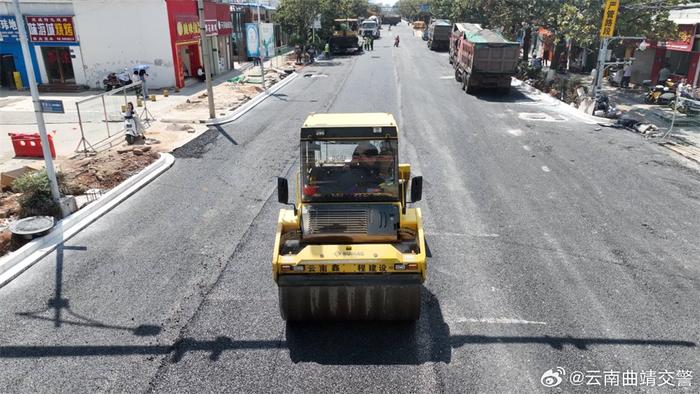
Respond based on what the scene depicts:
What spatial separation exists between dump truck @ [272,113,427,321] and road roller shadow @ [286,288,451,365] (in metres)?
0.26

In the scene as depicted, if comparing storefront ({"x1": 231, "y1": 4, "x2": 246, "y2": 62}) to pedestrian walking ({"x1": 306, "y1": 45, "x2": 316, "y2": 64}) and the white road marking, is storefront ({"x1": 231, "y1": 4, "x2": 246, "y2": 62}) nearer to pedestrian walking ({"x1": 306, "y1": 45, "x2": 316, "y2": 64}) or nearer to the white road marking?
pedestrian walking ({"x1": 306, "y1": 45, "x2": 316, "y2": 64})

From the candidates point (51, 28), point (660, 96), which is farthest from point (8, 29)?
point (660, 96)

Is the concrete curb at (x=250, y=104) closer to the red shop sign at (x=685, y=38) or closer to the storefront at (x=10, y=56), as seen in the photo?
the storefront at (x=10, y=56)

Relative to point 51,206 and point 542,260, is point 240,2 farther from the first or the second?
point 542,260

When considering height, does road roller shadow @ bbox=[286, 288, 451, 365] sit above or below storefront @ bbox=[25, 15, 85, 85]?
below

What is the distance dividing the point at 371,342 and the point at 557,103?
22.7 meters

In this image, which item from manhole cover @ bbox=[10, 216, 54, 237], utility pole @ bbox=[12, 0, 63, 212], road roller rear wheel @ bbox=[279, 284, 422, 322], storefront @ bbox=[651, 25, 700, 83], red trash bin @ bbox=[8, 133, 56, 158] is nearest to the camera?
road roller rear wheel @ bbox=[279, 284, 422, 322]

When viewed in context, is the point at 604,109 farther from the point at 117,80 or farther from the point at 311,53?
Result: the point at 311,53

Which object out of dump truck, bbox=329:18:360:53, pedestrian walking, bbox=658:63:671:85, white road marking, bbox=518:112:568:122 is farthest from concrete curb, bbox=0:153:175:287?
dump truck, bbox=329:18:360:53

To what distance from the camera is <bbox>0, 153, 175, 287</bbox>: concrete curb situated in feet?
30.3

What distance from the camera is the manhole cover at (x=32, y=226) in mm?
10156

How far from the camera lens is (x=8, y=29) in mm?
28297

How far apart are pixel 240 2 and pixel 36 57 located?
68.3ft

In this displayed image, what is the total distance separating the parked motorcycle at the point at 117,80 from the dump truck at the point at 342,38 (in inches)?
1090
